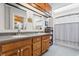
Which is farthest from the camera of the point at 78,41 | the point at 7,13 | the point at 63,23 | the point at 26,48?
the point at 63,23

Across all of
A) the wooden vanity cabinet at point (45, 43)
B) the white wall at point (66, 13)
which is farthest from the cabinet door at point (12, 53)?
the wooden vanity cabinet at point (45, 43)

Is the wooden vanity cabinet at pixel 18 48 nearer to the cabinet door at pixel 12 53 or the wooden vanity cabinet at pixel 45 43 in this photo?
the cabinet door at pixel 12 53

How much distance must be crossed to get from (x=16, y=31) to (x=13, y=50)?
2.91 feet

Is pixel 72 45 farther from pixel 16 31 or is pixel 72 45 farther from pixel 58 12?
pixel 16 31

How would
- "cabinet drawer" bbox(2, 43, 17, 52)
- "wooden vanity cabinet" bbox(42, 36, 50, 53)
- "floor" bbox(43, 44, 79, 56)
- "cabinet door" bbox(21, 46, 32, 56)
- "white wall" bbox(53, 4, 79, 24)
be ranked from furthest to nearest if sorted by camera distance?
1. "wooden vanity cabinet" bbox(42, 36, 50, 53)
2. "white wall" bbox(53, 4, 79, 24)
3. "floor" bbox(43, 44, 79, 56)
4. "cabinet door" bbox(21, 46, 32, 56)
5. "cabinet drawer" bbox(2, 43, 17, 52)

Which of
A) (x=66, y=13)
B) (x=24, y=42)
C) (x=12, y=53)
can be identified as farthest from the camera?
(x=66, y=13)

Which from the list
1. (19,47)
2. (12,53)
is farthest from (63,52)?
(12,53)

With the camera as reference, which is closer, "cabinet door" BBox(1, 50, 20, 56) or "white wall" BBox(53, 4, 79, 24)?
"cabinet door" BBox(1, 50, 20, 56)

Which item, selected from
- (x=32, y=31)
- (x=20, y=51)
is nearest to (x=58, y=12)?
(x=32, y=31)

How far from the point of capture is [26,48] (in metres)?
2.14

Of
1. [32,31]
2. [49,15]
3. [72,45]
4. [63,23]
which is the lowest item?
[72,45]

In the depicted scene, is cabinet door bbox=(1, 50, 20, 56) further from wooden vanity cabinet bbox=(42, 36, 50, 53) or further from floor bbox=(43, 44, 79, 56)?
wooden vanity cabinet bbox=(42, 36, 50, 53)

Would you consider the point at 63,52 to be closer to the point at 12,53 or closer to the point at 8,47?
the point at 12,53

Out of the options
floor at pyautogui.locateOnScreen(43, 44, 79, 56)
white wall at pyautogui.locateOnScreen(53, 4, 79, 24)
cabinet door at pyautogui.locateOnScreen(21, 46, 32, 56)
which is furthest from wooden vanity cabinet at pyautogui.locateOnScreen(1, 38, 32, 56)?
white wall at pyautogui.locateOnScreen(53, 4, 79, 24)
